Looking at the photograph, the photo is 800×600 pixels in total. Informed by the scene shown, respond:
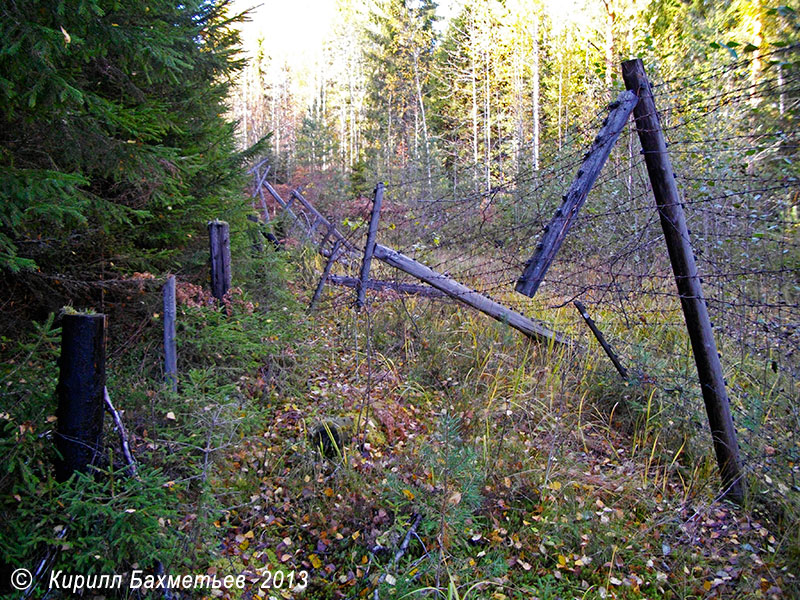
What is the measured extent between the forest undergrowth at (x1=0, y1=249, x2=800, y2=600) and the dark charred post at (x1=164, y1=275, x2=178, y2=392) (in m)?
0.20

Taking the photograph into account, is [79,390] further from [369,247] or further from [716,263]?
[716,263]

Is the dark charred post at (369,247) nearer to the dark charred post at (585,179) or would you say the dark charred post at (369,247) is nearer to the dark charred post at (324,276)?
the dark charred post at (324,276)

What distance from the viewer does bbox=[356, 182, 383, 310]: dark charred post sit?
227 inches

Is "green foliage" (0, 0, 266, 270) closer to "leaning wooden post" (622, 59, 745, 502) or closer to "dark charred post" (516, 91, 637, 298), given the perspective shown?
"dark charred post" (516, 91, 637, 298)

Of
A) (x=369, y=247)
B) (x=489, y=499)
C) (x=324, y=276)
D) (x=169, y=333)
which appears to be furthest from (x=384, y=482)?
(x=324, y=276)

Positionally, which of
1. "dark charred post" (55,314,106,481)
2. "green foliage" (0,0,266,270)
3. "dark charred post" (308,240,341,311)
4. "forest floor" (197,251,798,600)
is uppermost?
"green foliage" (0,0,266,270)

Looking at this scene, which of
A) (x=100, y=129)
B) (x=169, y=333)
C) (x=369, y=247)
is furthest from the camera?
(x=369, y=247)

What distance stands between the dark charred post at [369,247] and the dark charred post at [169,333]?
239 cm

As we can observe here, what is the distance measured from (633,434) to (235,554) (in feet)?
11.0

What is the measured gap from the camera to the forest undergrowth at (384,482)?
2.42m

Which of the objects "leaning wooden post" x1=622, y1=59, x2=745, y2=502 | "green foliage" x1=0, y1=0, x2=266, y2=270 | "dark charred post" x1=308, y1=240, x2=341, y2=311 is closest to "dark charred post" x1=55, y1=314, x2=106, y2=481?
"green foliage" x1=0, y1=0, x2=266, y2=270

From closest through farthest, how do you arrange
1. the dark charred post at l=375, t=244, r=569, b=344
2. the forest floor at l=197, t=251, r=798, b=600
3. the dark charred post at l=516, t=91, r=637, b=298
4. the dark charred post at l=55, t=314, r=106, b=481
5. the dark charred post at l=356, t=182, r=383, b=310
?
the dark charred post at l=55, t=314, r=106, b=481, the forest floor at l=197, t=251, r=798, b=600, the dark charred post at l=516, t=91, r=637, b=298, the dark charred post at l=375, t=244, r=569, b=344, the dark charred post at l=356, t=182, r=383, b=310

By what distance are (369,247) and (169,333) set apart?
2551mm

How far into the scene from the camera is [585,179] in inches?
120
